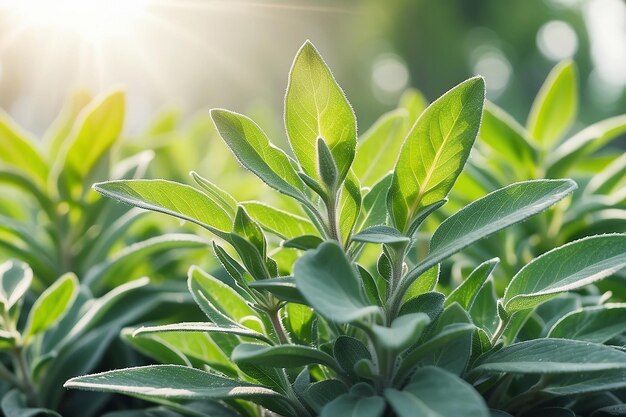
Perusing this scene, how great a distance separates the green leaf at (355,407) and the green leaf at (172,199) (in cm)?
21

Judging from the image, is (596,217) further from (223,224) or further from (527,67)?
(527,67)

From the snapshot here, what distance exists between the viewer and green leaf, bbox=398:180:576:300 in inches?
24.6

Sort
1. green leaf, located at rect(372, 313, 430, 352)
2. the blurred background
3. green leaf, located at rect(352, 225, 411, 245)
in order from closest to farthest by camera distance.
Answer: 1. green leaf, located at rect(372, 313, 430, 352)
2. green leaf, located at rect(352, 225, 411, 245)
3. the blurred background

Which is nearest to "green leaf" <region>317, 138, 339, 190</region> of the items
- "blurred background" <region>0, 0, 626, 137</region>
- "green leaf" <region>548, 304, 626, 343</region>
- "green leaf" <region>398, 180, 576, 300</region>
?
"green leaf" <region>398, 180, 576, 300</region>

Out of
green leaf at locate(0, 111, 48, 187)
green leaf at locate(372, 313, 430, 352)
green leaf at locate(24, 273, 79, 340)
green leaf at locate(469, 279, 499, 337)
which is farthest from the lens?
green leaf at locate(0, 111, 48, 187)

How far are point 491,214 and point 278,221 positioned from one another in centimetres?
24

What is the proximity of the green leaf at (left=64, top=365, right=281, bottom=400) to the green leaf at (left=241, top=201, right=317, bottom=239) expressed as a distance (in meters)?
0.18

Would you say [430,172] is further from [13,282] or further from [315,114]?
[13,282]

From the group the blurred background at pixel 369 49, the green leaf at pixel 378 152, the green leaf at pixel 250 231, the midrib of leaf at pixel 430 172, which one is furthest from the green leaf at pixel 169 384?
the blurred background at pixel 369 49

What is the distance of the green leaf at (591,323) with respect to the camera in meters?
0.78

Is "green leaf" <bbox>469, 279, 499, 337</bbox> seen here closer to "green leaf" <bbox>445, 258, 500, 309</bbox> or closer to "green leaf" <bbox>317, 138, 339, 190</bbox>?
"green leaf" <bbox>445, 258, 500, 309</bbox>

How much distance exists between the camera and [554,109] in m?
1.29

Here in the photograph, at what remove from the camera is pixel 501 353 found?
68 centimetres

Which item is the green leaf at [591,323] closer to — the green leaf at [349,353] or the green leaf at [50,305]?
the green leaf at [349,353]
